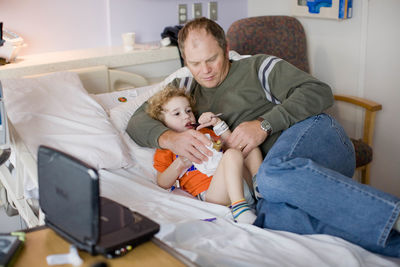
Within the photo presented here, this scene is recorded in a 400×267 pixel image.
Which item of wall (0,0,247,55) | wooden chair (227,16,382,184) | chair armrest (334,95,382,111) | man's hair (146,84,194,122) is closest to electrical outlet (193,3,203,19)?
wall (0,0,247,55)

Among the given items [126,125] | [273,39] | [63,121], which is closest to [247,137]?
[126,125]

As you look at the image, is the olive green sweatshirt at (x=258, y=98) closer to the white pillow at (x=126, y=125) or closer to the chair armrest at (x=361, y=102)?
the white pillow at (x=126, y=125)

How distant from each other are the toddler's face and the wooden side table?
0.92 metres

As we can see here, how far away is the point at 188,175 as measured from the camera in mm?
2027

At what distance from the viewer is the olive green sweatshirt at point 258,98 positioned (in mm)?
1996

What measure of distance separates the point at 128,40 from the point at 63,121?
940 mm

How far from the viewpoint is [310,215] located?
5.34 feet

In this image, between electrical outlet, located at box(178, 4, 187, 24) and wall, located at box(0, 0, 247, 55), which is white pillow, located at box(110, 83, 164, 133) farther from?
electrical outlet, located at box(178, 4, 187, 24)

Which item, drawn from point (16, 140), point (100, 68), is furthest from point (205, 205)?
point (100, 68)

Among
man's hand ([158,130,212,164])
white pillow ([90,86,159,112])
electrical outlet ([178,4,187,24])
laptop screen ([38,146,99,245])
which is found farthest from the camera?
electrical outlet ([178,4,187,24])

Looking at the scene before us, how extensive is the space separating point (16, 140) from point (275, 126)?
100cm

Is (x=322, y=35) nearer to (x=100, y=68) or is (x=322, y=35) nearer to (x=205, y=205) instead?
(x=100, y=68)

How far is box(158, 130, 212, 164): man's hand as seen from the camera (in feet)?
6.33

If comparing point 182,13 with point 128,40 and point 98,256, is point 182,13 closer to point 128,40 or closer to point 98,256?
point 128,40
